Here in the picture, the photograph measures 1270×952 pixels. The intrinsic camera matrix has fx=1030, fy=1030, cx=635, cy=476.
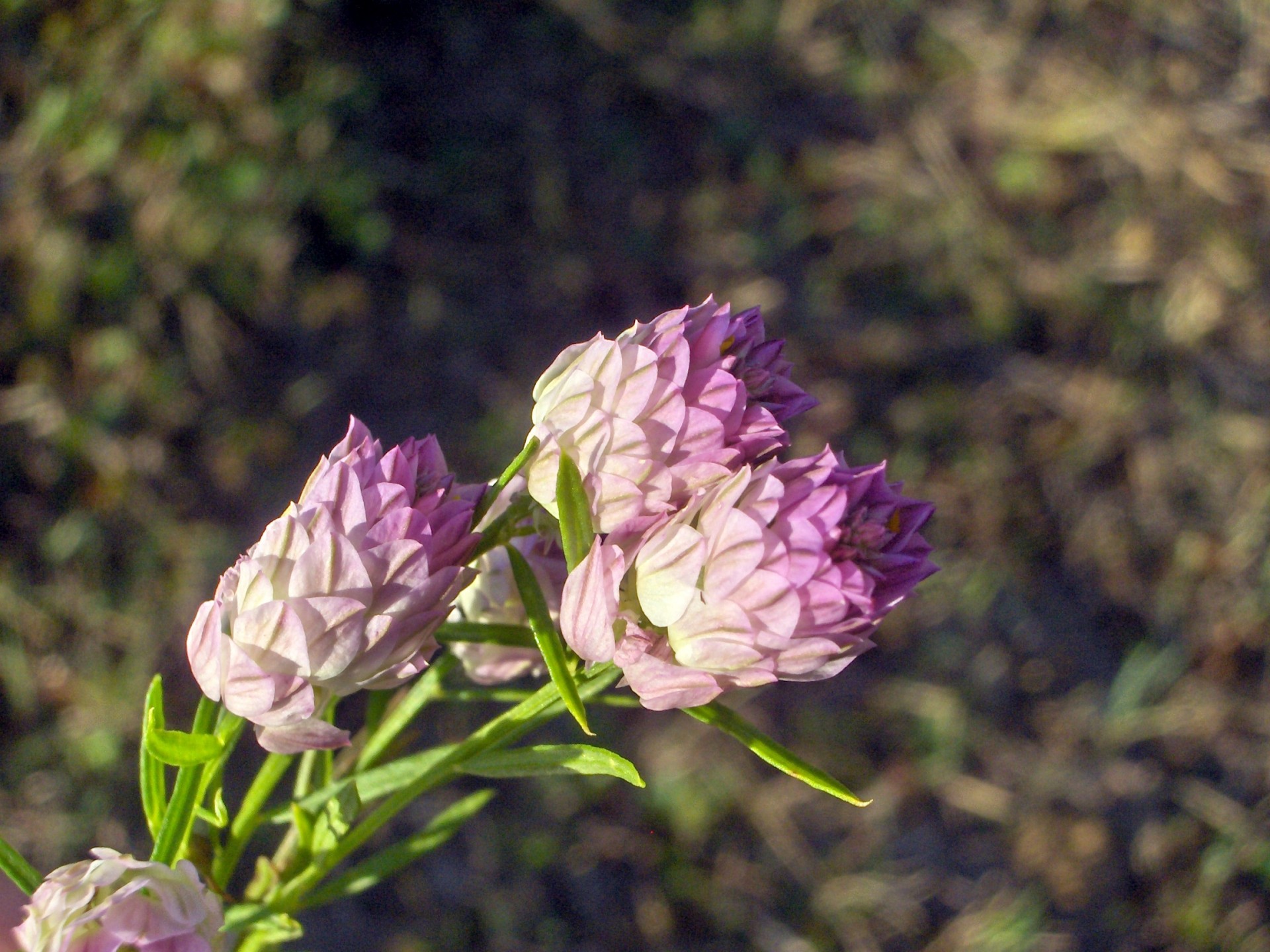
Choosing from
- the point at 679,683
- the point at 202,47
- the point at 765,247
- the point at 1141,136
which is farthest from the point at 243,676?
the point at 1141,136

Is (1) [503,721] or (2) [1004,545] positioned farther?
(2) [1004,545]

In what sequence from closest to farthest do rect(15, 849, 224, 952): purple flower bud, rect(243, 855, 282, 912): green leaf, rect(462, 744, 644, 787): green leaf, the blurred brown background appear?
1. rect(15, 849, 224, 952): purple flower bud
2. rect(462, 744, 644, 787): green leaf
3. rect(243, 855, 282, 912): green leaf
4. the blurred brown background

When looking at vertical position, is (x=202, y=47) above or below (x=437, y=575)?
above

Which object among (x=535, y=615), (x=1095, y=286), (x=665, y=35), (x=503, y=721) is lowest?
(x=1095, y=286)

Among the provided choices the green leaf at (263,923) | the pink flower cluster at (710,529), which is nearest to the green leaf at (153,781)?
the green leaf at (263,923)

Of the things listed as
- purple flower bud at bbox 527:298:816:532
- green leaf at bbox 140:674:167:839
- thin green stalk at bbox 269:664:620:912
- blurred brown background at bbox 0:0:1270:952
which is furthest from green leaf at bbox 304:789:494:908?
blurred brown background at bbox 0:0:1270:952

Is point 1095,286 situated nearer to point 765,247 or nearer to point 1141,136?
point 1141,136

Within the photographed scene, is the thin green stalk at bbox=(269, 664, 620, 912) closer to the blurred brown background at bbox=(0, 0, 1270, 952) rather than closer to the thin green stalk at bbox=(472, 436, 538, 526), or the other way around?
the thin green stalk at bbox=(472, 436, 538, 526)
